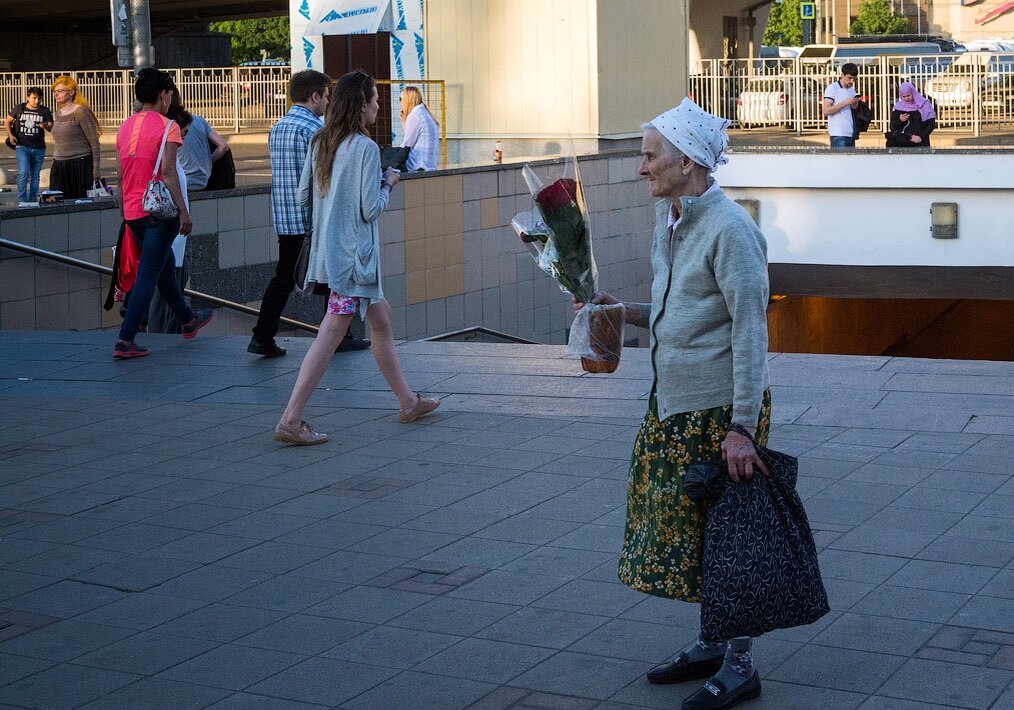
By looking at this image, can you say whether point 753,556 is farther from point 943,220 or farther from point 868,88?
point 868,88

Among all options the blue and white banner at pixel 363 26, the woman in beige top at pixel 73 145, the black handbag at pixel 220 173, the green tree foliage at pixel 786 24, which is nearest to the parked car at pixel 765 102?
the blue and white banner at pixel 363 26

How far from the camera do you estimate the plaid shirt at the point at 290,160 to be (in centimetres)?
899

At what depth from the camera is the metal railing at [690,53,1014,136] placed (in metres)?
21.6

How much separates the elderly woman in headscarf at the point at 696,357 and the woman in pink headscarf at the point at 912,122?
1532cm

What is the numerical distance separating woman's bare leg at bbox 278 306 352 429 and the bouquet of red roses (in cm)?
282

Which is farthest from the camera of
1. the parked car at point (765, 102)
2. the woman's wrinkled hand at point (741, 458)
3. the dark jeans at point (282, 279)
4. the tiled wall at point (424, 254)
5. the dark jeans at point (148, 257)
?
the parked car at point (765, 102)

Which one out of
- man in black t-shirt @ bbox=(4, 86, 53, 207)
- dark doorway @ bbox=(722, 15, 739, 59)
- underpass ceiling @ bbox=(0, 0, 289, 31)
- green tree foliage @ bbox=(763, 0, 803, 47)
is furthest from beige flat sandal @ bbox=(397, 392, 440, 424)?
green tree foliage @ bbox=(763, 0, 803, 47)

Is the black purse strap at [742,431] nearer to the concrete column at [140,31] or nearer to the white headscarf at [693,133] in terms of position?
the white headscarf at [693,133]

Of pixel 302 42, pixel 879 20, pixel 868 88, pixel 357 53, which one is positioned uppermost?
pixel 879 20

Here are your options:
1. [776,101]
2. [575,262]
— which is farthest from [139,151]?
[776,101]

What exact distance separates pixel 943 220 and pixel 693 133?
1494cm

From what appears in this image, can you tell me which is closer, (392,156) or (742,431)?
(742,431)

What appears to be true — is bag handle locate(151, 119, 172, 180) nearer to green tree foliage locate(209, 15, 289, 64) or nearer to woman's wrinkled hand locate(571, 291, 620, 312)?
woman's wrinkled hand locate(571, 291, 620, 312)

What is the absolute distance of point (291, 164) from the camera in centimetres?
901
